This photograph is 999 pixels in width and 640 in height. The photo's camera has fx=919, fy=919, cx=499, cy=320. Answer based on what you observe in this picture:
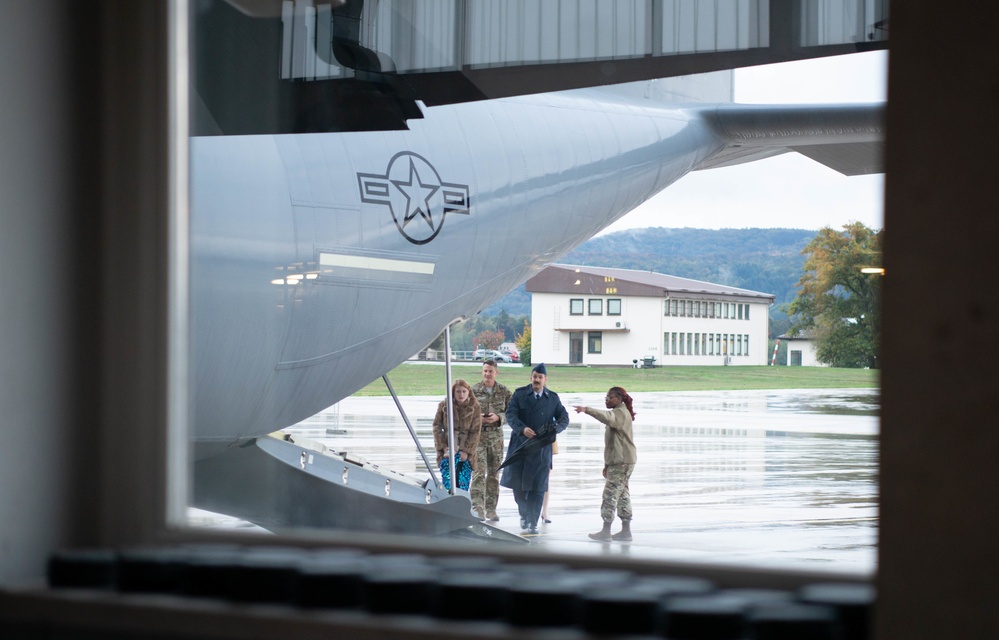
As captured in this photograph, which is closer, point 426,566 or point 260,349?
point 426,566

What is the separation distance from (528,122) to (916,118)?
487 centimetres

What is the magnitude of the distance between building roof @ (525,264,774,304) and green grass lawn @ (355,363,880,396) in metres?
1.04

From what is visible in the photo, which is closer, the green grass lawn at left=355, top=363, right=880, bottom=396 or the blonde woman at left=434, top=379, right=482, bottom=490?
the blonde woman at left=434, top=379, right=482, bottom=490

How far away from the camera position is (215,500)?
3.11m

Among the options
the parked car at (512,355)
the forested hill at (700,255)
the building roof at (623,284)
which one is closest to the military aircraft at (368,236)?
the forested hill at (700,255)

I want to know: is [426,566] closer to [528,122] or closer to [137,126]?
[137,126]

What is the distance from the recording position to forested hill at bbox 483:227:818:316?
884 centimetres

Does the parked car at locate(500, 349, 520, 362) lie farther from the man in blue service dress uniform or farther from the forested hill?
the man in blue service dress uniform

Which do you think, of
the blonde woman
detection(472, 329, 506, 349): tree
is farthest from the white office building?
the blonde woman

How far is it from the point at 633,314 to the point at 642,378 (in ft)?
16.8

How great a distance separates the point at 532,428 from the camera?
635 centimetres

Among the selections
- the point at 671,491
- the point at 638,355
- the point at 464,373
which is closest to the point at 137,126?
the point at 464,373

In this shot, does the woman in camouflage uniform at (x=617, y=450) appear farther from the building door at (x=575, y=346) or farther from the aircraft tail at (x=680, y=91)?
the building door at (x=575, y=346)

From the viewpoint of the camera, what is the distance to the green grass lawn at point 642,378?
7.70 metres
